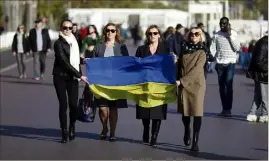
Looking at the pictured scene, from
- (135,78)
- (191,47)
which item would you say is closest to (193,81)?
(191,47)

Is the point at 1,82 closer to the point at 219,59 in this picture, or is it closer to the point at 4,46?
the point at 219,59

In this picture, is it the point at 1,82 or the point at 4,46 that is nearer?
the point at 1,82

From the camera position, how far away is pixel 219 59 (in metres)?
15.7

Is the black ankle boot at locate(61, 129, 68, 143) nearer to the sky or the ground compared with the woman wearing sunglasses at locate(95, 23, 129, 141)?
nearer to the ground

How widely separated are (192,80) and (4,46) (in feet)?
153

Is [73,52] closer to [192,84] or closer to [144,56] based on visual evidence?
[144,56]

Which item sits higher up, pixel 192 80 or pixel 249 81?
pixel 192 80

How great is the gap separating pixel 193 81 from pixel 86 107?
193cm

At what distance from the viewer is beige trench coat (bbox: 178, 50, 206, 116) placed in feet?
37.0

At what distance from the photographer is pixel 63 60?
39.1 feet

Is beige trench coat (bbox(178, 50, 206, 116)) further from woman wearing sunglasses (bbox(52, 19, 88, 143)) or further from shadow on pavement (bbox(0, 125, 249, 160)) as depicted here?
woman wearing sunglasses (bbox(52, 19, 88, 143))

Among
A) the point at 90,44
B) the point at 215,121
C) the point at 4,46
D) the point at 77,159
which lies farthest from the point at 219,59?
the point at 4,46

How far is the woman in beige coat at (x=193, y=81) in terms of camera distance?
11289 millimetres

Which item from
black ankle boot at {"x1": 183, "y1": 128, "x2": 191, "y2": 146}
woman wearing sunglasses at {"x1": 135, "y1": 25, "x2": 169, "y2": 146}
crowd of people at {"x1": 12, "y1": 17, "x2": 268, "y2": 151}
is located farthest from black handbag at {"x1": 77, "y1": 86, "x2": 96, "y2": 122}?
black ankle boot at {"x1": 183, "y1": 128, "x2": 191, "y2": 146}
